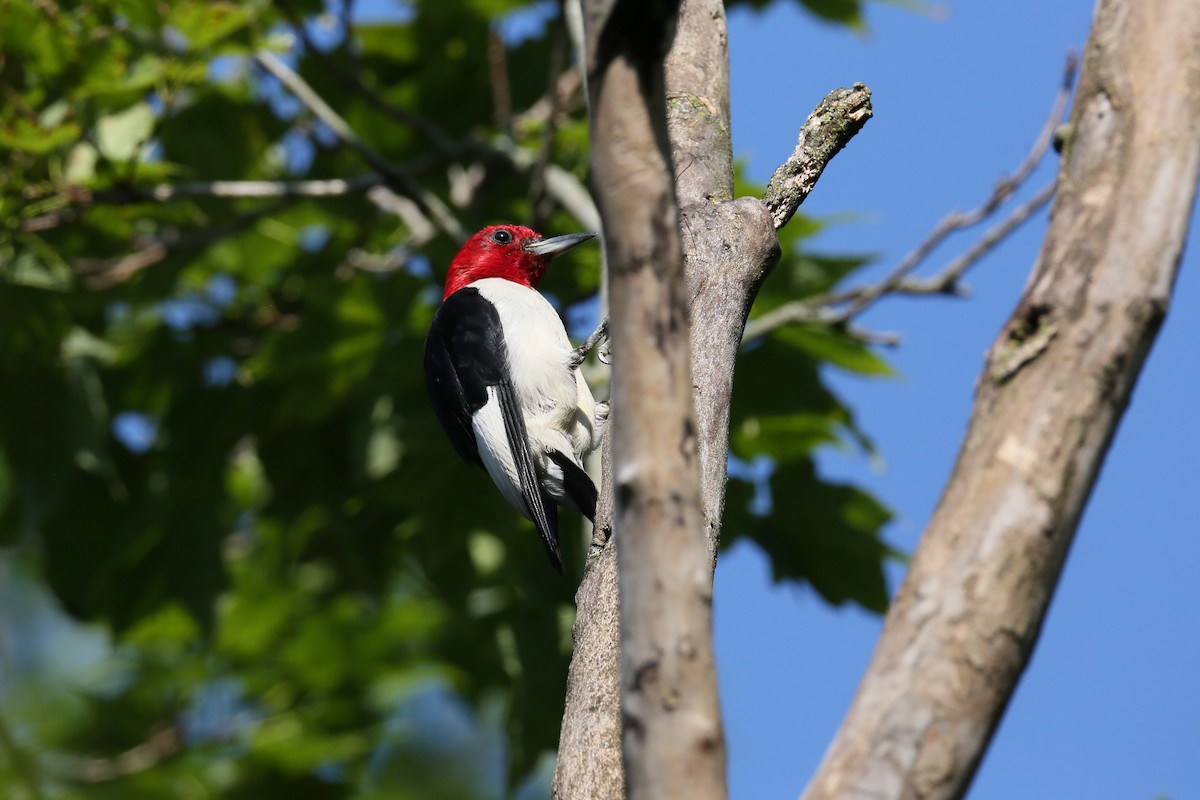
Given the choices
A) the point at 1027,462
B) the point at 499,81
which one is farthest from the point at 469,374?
the point at 1027,462

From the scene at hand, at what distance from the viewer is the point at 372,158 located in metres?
4.54

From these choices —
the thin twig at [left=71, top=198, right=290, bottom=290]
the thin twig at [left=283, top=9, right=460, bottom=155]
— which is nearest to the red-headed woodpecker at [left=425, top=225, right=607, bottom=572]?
the thin twig at [left=283, top=9, right=460, bottom=155]

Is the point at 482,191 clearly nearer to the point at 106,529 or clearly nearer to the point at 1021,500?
the point at 106,529

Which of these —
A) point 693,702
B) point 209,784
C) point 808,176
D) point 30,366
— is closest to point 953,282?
point 808,176

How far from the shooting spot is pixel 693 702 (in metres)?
1.48

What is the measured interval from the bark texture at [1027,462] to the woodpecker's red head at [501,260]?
349 centimetres

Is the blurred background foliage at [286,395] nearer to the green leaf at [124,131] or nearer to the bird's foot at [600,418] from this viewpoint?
the green leaf at [124,131]

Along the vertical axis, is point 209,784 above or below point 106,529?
below

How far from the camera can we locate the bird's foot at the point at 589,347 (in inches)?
150

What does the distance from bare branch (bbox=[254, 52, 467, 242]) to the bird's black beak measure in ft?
0.96

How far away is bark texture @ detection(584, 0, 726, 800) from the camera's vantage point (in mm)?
1483

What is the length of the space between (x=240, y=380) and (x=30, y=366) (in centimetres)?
76

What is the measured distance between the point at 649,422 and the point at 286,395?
134 inches

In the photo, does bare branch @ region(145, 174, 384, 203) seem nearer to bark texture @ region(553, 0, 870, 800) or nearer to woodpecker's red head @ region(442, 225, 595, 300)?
woodpecker's red head @ region(442, 225, 595, 300)
